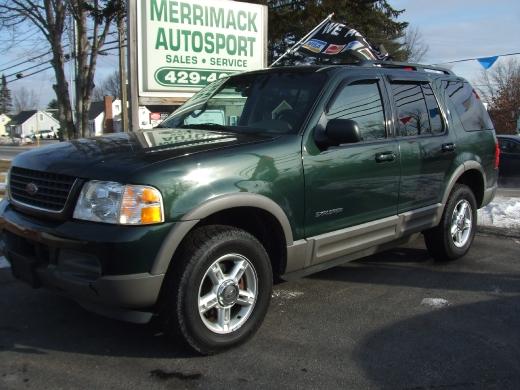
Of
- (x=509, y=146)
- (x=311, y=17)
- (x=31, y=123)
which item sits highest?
(x=311, y=17)

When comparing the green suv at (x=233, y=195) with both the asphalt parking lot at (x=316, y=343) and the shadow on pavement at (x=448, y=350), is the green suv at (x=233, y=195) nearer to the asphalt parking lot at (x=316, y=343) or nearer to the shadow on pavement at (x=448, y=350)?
the asphalt parking lot at (x=316, y=343)

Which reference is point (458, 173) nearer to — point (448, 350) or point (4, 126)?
point (448, 350)

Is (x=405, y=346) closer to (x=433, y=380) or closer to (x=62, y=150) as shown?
(x=433, y=380)

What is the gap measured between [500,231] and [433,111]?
263cm

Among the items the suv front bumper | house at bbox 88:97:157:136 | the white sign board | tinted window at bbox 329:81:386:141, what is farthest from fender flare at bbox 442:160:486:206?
the white sign board

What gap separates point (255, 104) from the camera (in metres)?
4.47

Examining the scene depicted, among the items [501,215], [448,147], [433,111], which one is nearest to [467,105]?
[433,111]

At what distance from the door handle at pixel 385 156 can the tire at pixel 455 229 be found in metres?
1.23

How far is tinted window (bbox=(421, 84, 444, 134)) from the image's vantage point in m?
5.23

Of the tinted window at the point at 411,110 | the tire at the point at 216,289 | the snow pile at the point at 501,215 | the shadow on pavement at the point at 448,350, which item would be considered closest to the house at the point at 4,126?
the snow pile at the point at 501,215

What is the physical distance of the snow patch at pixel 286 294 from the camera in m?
4.68

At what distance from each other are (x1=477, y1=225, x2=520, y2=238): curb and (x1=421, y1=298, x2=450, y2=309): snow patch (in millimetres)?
2867

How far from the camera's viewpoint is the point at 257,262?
366 cm

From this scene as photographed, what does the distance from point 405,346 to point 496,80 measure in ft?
171
